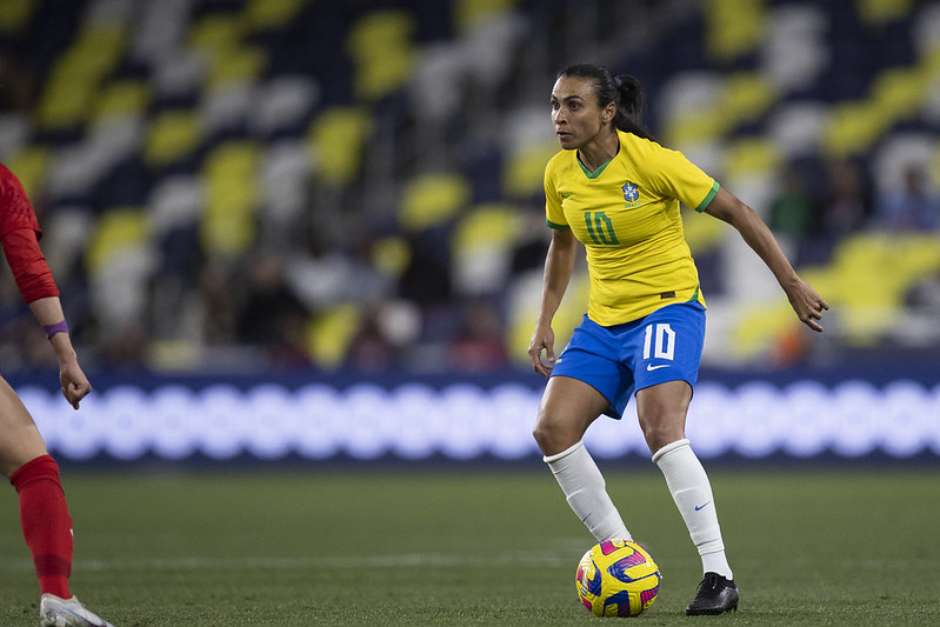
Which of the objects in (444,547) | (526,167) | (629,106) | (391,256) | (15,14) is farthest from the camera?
(15,14)

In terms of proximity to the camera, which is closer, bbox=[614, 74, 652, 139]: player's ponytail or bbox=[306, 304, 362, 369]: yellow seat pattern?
bbox=[614, 74, 652, 139]: player's ponytail

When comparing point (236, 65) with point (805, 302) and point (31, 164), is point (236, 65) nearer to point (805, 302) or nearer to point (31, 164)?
point (31, 164)

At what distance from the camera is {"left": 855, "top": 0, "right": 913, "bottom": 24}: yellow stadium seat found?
1939cm

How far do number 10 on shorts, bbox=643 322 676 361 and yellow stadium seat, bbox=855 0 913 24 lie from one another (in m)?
14.1

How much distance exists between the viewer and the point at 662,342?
624 cm

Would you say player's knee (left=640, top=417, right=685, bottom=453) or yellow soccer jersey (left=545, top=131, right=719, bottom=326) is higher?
yellow soccer jersey (left=545, top=131, right=719, bottom=326)

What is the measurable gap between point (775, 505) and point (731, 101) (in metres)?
8.31

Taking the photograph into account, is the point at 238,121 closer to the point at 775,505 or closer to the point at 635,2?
the point at 635,2

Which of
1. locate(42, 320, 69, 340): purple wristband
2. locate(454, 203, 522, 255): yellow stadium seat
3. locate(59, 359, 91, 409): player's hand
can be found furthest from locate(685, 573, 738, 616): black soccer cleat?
locate(454, 203, 522, 255): yellow stadium seat

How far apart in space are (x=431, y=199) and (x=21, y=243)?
1406 centimetres

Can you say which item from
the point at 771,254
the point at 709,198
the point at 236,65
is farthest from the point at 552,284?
the point at 236,65

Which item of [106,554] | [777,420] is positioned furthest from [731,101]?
[106,554]

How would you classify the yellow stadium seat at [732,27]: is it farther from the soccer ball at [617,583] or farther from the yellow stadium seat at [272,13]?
the soccer ball at [617,583]

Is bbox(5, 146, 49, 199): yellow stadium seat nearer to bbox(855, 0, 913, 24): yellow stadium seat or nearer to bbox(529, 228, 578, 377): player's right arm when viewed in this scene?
bbox(855, 0, 913, 24): yellow stadium seat
